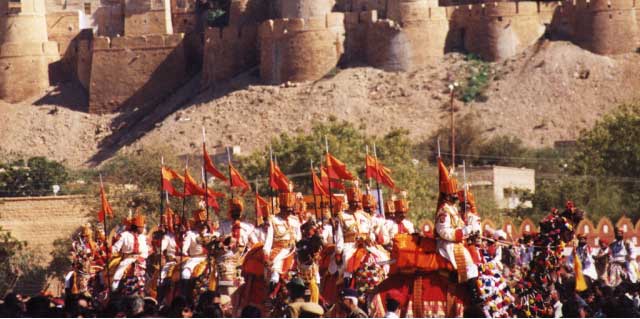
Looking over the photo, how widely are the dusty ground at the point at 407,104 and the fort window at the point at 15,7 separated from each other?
23.6ft

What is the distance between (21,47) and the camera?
101 metres

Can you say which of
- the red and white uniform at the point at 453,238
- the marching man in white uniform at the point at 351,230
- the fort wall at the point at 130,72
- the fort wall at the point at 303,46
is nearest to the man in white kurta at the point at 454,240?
the red and white uniform at the point at 453,238

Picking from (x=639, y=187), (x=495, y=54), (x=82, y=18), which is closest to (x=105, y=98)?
(x=82, y=18)

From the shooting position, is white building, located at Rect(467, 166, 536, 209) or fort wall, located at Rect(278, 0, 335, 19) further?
fort wall, located at Rect(278, 0, 335, 19)

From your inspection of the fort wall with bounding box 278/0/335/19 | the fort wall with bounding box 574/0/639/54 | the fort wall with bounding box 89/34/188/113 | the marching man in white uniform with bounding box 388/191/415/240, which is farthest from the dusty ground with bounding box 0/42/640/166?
the marching man in white uniform with bounding box 388/191/415/240

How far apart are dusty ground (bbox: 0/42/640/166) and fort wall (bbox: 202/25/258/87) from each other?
97 centimetres

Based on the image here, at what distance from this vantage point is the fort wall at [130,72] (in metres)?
100

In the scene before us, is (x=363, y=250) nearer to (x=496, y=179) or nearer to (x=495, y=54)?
(x=496, y=179)

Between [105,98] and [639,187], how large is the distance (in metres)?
38.7

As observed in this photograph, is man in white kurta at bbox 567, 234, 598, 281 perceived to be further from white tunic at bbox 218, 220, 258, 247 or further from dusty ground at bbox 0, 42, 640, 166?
dusty ground at bbox 0, 42, 640, 166

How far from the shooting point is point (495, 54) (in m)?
93.4

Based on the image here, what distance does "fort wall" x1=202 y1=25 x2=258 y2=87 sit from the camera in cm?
9744

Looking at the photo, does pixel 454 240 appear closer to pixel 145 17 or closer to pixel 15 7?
pixel 145 17

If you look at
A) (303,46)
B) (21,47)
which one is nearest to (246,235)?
(303,46)
